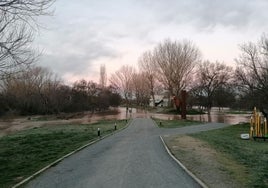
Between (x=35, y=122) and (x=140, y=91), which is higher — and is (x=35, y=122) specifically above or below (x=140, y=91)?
below

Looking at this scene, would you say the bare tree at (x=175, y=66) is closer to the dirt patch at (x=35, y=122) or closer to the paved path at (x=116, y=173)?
the dirt patch at (x=35, y=122)

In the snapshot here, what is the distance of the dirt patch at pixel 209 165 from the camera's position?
462 inches

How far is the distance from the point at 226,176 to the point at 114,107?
385ft

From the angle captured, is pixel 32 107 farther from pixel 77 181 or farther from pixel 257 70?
pixel 77 181

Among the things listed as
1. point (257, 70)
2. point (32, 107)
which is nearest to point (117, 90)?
point (32, 107)

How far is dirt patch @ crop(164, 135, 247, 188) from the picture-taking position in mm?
11742

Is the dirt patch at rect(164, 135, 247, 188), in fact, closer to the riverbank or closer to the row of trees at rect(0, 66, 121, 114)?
the riverbank

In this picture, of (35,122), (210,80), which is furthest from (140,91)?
(35,122)

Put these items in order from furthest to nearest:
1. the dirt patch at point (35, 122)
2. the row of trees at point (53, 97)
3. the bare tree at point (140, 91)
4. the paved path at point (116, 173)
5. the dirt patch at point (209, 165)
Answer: the bare tree at point (140, 91) < the row of trees at point (53, 97) < the dirt patch at point (35, 122) < the dirt patch at point (209, 165) < the paved path at point (116, 173)

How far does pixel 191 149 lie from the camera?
67.1 ft

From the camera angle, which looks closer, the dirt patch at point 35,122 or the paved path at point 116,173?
the paved path at point 116,173

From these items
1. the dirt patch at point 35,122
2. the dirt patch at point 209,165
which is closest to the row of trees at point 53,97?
the dirt patch at point 35,122

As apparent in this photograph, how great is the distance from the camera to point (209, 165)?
586 inches

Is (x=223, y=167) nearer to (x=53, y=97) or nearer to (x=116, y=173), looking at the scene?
(x=116, y=173)
